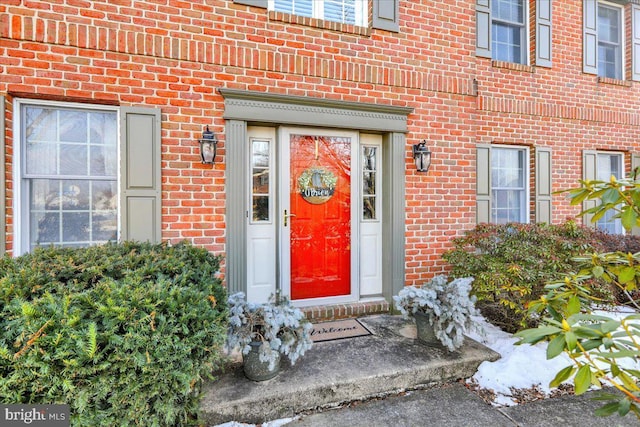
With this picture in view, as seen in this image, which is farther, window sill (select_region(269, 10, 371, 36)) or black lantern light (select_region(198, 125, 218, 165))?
window sill (select_region(269, 10, 371, 36))

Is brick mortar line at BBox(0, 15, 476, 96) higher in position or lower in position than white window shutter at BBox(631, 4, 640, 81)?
lower

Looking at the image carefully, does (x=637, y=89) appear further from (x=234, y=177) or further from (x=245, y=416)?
(x=245, y=416)

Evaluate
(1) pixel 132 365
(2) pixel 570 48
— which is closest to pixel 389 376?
(1) pixel 132 365

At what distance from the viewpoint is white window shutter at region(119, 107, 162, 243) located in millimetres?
3215

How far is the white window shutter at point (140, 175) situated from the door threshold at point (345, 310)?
1734 mm

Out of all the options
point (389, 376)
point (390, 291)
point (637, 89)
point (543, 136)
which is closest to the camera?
point (389, 376)

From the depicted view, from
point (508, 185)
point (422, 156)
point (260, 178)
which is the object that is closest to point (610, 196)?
point (422, 156)

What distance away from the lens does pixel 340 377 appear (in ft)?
8.41

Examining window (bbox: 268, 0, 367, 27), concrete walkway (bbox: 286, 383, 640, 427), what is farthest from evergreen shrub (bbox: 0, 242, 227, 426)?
window (bbox: 268, 0, 367, 27)

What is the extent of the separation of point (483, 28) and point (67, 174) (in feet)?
17.5

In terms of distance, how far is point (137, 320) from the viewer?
66.7 inches

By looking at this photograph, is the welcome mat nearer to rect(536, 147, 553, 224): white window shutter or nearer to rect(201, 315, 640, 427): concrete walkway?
rect(201, 315, 640, 427): concrete walkway

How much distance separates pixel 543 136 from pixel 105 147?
5778mm

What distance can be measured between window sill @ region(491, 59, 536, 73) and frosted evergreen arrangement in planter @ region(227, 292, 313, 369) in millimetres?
4531
